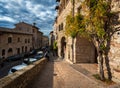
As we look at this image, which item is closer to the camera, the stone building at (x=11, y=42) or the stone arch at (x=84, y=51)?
the stone arch at (x=84, y=51)

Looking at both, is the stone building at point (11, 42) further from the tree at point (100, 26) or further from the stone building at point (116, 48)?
the stone building at point (116, 48)

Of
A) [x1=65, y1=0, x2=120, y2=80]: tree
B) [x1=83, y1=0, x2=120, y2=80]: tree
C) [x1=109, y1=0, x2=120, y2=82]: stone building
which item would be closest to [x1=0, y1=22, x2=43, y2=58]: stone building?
[x1=65, y1=0, x2=120, y2=80]: tree

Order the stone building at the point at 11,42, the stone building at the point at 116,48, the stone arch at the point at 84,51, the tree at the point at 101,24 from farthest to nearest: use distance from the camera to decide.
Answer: the stone building at the point at 11,42 < the stone arch at the point at 84,51 < the tree at the point at 101,24 < the stone building at the point at 116,48

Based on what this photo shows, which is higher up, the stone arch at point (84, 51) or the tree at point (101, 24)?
the tree at point (101, 24)

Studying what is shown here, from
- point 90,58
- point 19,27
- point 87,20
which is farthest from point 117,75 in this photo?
point 19,27

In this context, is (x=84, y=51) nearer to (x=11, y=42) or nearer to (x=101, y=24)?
Answer: (x=101, y=24)

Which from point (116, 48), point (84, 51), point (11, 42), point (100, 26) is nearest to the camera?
point (116, 48)

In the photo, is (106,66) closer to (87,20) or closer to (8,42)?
(87,20)

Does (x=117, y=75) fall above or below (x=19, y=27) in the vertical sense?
below

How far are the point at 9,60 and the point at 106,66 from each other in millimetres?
21398

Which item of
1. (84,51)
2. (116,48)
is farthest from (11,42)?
(116,48)

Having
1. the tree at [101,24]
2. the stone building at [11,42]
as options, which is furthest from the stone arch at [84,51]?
the stone building at [11,42]

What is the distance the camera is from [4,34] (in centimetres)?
2633

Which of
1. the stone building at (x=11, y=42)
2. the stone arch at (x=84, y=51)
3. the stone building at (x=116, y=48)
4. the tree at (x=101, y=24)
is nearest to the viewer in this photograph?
the stone building at (x=116, y=48)
